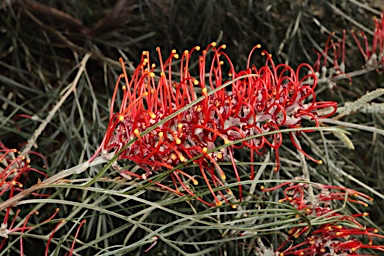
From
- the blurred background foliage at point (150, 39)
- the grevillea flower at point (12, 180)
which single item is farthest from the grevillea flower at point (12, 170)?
the blurred background foliage at point (150, 39)

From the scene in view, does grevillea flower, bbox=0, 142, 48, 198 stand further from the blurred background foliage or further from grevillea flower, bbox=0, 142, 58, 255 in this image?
the blurred background foliage

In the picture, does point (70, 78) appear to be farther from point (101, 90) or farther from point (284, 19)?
point (284, 19)

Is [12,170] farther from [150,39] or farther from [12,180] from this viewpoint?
[150,39]

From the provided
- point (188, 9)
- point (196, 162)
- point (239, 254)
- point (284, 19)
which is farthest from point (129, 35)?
point (196, 162)

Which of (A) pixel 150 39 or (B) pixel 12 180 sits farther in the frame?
(A) pixel 150 39

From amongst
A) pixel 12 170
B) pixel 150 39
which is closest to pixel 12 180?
pixel 12 170

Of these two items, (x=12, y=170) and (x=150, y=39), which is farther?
(x=150, y=39)

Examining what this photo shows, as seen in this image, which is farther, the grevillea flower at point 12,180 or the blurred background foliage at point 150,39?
the blurred background foliage at point 150,39

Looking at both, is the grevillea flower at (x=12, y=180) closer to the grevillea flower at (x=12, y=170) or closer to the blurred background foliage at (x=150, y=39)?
the grevillea flower at (x=12, y=170)
